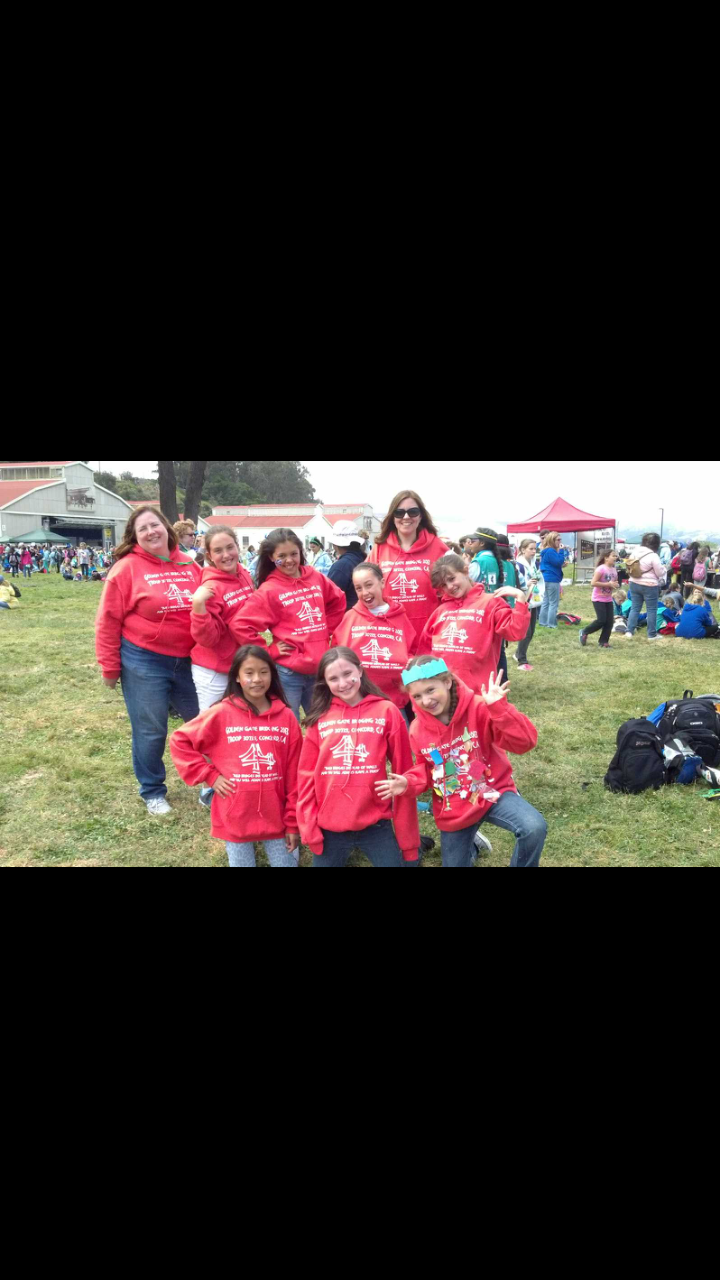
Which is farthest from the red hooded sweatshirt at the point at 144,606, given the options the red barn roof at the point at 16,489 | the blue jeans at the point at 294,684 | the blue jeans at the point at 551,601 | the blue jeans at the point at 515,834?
the red barn roof at the point at 16,489

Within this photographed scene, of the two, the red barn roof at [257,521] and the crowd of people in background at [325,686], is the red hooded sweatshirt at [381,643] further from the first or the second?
the red barn roof at [257,521]

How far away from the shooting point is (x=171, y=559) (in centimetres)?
448

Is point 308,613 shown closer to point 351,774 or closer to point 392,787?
point 351,774

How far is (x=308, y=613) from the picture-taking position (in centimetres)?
443

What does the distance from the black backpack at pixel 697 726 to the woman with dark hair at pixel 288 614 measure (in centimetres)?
283

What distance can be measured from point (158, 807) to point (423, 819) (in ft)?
5.81

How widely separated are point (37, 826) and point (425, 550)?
10.2 ft

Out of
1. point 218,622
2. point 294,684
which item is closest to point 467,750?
point 294,684

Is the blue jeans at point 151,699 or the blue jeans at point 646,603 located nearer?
the blue jeans at point 151,699

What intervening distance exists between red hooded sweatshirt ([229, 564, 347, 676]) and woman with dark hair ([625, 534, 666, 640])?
778cm

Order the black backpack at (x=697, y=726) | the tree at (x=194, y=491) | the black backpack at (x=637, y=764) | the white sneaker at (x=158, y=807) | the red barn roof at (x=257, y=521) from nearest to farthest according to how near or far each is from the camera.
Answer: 1. the white sneaker at (x=158, y=807)
2. the black backpack at (x=637, y=764)
3. the black backpack at (x=697, y=726)
4. the red barn roof at (x=257, y=521)
5. the tree at (x=194, y=491)

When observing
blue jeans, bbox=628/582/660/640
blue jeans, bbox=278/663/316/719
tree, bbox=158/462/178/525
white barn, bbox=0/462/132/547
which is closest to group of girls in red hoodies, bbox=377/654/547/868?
blue jeans, bbox=278/663/316/719

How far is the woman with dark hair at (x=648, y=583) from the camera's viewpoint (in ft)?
35.4

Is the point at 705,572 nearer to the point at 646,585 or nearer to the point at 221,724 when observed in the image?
the point at 646,585
